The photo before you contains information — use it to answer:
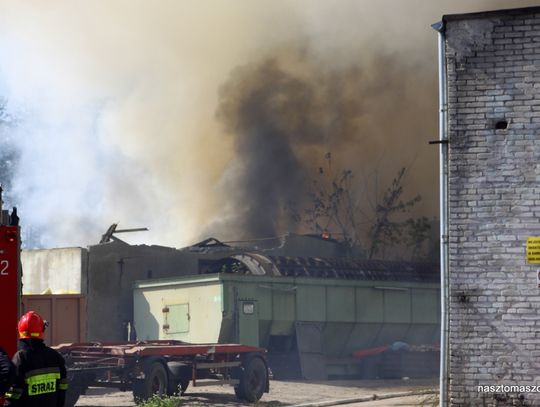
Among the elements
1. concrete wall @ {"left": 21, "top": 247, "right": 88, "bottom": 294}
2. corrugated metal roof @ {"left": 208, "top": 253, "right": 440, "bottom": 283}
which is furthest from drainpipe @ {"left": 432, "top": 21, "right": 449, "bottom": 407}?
concrete wall @ {"left": 21, "top": 247, "right": 88, "bottom": 294}

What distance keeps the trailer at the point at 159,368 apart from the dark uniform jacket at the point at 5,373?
35.1ft

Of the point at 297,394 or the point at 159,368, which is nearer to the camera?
the point at 159,368

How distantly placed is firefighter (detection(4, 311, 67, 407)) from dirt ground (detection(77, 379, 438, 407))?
9990 millimetres

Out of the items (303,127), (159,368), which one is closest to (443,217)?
(159,368)

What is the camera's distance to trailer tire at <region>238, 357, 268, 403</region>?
20.6 metres

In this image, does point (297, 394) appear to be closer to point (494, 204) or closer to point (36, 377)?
point (494, 204)

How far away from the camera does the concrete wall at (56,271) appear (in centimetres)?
2603

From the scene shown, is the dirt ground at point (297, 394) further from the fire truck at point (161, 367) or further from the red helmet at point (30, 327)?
the red helmet at point (30, 327)

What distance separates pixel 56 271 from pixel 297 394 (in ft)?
25.5

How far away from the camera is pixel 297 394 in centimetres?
2198

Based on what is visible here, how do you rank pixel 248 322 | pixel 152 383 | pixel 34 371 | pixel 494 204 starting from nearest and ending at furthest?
pixel 34 371, pixel 494 204, pixel 152 383, pixel 248 322

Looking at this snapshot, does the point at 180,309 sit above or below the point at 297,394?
above

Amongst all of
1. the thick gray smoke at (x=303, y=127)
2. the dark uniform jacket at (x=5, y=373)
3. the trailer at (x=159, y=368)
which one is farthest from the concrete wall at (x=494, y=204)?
the thick gray smoke at (x=303, y=127)

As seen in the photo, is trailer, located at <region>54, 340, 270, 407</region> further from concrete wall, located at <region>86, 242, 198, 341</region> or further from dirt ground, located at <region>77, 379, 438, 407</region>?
concrete wall, located at <region>86, 242, 198, 341</region>
